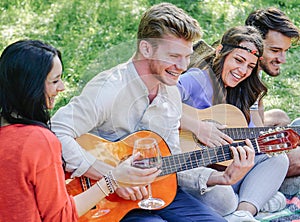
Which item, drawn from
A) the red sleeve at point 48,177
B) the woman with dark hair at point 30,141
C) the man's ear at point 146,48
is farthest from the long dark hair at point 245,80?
the red sleeve at point 48,177

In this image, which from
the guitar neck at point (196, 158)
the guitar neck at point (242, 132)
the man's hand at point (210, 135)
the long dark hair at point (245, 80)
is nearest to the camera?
the guitar neck at point (196, 158)

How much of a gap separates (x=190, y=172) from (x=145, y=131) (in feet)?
1.28

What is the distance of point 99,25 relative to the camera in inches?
201

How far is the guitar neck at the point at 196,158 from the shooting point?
2.55 m

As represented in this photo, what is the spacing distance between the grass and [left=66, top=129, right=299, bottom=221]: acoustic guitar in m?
1.64

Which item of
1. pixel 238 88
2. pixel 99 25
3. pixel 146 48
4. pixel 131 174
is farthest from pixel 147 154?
pixel 99 25

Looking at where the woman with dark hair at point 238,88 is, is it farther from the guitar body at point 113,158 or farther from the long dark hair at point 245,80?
the guitar body at point 113,158

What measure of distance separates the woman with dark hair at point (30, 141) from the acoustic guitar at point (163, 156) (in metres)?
0.35

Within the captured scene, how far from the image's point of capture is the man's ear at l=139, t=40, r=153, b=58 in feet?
8.28

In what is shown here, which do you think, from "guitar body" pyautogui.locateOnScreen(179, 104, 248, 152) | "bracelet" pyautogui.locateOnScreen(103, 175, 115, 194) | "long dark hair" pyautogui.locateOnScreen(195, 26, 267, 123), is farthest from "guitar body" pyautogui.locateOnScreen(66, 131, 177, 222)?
"long dark hair" pyautogui.locateOnScreen(195, 26, 267, 123)

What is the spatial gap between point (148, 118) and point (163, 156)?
176mm

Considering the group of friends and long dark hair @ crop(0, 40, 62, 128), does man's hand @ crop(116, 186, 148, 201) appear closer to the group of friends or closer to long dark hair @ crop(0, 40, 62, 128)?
the group of friends

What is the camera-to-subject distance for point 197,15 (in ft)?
17.7

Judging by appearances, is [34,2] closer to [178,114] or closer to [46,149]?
[178,114]
